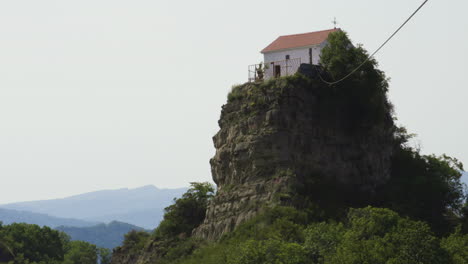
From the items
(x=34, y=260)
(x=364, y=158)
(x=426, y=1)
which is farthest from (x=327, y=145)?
(x=34, y=260)

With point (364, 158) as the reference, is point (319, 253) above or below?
below

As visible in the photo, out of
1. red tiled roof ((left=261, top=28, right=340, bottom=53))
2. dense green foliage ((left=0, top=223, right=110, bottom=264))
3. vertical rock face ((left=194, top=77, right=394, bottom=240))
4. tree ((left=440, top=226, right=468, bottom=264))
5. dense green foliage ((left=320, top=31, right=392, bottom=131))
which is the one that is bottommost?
dense green foliage ((left=0, top=223, right=110, bottom=264))

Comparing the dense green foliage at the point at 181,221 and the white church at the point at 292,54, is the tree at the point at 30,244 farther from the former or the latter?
the white church at the point at 292,54

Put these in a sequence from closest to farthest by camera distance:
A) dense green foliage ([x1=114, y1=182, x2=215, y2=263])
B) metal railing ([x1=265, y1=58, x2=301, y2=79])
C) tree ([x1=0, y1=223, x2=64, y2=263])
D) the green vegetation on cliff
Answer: the green vegetation on cliff
dense green foliage ([x1=114, y1=182, x2=215, y2=263])
metal railing ([x1=265, y1=58, x2=301, y2=79])
tree ([x1=0, y1=223, x2=64, y2=263])

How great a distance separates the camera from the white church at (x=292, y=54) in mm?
65812

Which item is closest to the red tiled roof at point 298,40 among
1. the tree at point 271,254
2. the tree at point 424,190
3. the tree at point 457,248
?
the tree at point 424,190

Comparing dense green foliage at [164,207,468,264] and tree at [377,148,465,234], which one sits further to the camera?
tree at [377,148,465,234]

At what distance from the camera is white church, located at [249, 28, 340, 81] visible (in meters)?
65.8

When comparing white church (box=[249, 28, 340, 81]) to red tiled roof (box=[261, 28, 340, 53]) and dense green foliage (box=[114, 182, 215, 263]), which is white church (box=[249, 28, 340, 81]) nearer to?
red tiled roof (box=[261, 28, 340, 53])

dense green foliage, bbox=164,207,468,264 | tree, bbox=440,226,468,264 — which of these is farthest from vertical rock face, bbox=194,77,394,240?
tree, bbox=440,226,468,264

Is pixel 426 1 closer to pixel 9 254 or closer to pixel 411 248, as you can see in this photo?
pixel 411 248

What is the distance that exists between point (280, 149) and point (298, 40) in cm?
1642

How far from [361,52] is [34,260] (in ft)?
229

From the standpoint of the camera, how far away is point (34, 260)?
106m
